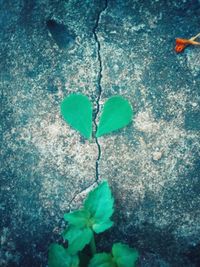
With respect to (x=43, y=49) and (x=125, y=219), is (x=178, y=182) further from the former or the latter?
(x=43, y=49)

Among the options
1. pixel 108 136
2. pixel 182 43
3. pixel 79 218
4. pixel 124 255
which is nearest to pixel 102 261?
pixel 124 255

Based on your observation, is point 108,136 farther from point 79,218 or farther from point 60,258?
point 60,258

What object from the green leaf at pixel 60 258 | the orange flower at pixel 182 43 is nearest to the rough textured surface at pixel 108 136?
the orange flower at pixel 182 43

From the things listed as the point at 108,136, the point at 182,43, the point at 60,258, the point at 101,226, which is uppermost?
the point at 182,43

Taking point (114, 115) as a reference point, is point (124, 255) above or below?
below

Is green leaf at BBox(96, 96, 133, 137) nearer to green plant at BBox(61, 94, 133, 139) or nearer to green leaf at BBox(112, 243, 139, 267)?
green plant at BBox(61, 94, 133, 139)

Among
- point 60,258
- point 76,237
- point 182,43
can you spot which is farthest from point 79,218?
point 182,43

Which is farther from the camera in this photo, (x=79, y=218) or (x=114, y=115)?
(x=114, y=115)
